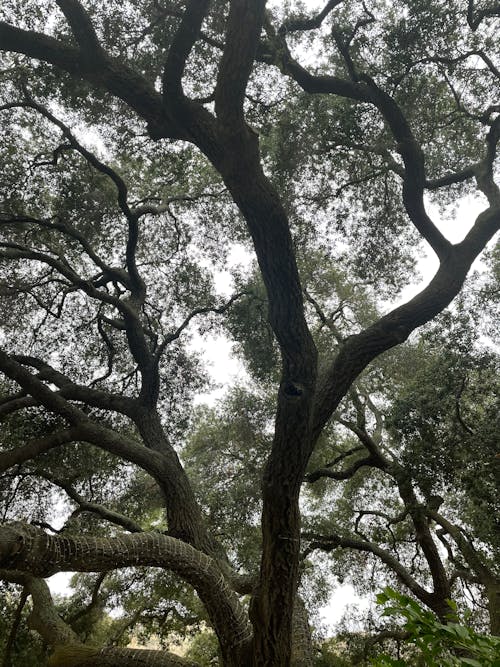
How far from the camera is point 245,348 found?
902 cm

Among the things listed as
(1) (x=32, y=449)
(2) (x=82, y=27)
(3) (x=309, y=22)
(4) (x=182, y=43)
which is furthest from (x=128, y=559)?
(3) (x=309, y=22)

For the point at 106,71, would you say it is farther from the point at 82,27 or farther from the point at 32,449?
the point at 32,449

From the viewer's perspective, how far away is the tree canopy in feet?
15.3

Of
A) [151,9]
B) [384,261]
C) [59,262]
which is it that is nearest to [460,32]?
[384,261]

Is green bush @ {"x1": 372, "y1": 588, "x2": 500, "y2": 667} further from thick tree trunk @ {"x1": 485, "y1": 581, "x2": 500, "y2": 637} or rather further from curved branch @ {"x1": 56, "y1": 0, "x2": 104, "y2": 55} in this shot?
thick tree trunk @ {"x1": 485, "y1": 581, "x2": 500, "y2": 637}

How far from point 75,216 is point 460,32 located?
7056 mm

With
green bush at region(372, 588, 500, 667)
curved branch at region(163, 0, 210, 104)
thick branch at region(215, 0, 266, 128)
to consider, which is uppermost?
curved branch at region(163, 0, 210, 104)

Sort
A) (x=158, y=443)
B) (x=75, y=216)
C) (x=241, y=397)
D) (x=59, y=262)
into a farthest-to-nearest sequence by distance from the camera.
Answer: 1. (x=241, y=397)
2. (x=75, y=216)
3. (x=59, y=262)
4. (x=158, y=443)

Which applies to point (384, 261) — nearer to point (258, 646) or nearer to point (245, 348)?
point (245, 348)

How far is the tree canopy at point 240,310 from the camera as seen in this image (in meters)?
4.67

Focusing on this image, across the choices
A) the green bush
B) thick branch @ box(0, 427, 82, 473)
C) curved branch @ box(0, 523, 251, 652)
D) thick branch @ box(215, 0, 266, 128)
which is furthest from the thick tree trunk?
thick branch @ box(215, 0, 266, 128)

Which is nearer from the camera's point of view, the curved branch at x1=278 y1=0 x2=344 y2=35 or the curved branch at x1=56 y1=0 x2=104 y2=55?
the curved branch at x1=56 y1=0 x2=104 y2=55

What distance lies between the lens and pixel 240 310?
8898mm

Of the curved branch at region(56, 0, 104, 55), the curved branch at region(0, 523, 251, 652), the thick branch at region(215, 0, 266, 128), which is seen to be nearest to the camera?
the curved branch at region(0, 523, 251, 652)
